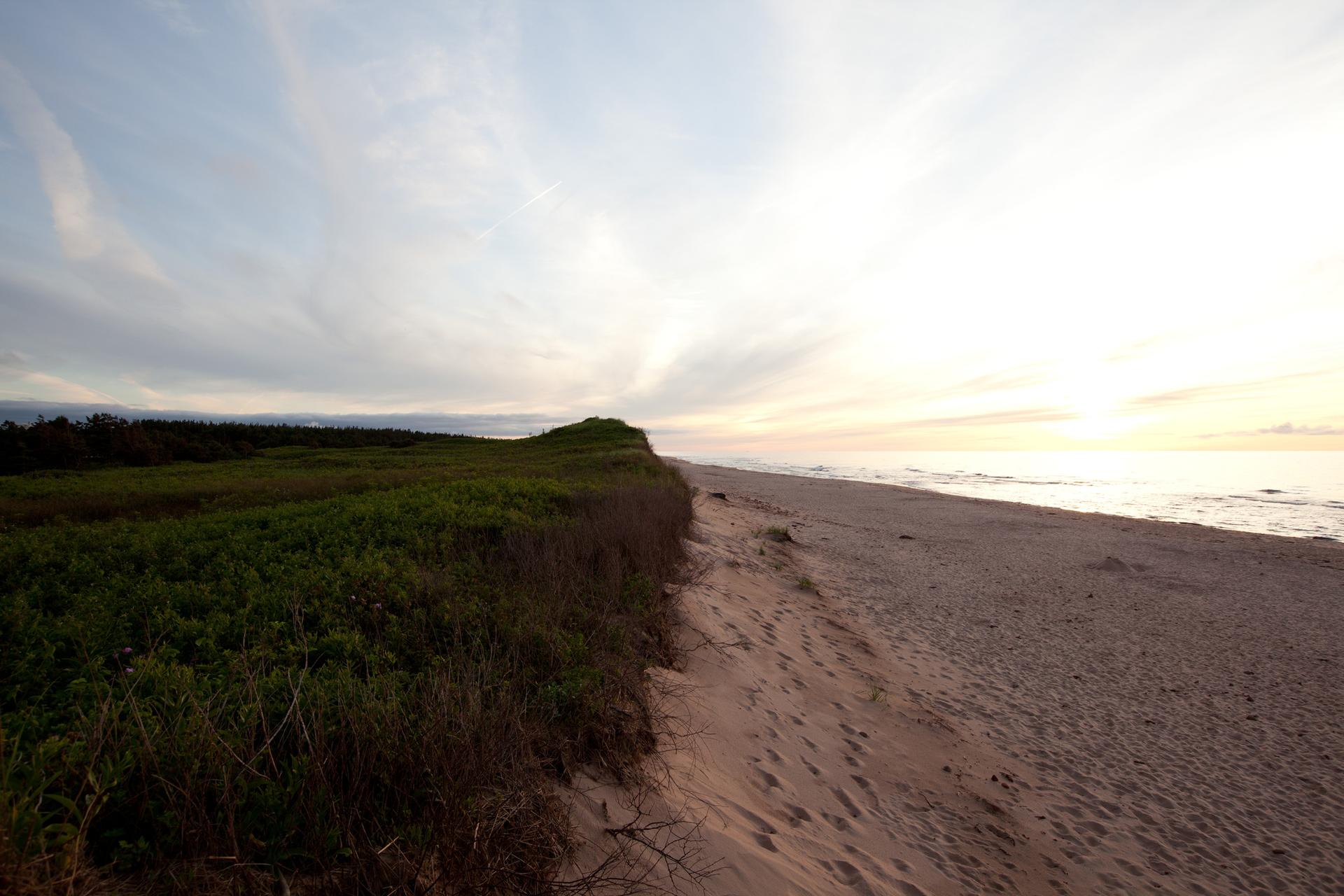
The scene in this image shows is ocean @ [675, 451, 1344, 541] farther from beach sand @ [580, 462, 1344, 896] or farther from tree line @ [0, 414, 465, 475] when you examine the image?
tree line @ [0, 414, 465, 475]

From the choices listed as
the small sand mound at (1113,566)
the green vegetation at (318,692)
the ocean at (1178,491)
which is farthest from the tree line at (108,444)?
the ocean at (1178,491)

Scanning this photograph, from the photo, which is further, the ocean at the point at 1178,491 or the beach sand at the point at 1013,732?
the ocean at the point at 1178,491

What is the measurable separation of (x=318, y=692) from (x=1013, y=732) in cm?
699

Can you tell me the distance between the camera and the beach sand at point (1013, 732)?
4.07 meters

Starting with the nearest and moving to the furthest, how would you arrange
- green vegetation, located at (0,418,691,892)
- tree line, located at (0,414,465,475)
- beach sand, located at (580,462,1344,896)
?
green vegetation, located at (0,418,691,892)
beach sand, located at (580,462,1344,896)
tree line, located at (0,414,465,475)

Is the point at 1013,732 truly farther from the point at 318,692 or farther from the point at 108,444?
the point at 108,444

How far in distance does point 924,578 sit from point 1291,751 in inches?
297

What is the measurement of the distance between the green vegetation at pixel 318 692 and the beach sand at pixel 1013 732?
33.4 inches

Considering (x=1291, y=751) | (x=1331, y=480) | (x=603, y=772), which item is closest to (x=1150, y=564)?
(x=1291, y=751)

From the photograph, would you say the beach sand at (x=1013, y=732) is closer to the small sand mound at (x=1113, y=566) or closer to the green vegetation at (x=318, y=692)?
the small sand mound at (x=1113, y=566)

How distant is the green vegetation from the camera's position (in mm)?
1979

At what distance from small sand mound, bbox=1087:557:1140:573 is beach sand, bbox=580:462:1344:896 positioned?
0.68m

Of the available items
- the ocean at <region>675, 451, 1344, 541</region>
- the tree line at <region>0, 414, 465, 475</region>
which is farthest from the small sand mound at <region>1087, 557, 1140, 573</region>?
the tree line at <region>0, 414, 465, 475</region>

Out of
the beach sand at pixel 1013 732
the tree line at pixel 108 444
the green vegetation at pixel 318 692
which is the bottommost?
the beach sand at pixel 1013 732
